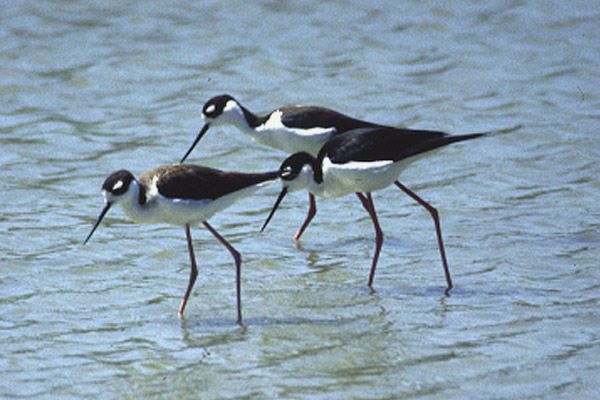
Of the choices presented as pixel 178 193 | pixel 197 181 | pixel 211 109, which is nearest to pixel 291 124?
pixel 211 109

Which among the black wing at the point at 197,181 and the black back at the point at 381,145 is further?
the black back at the point at 381,145

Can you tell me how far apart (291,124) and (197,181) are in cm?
178

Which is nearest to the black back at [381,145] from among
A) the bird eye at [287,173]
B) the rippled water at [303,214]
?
the bird eye at [287,173]

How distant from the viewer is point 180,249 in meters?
7.72

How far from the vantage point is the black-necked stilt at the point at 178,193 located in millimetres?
6184

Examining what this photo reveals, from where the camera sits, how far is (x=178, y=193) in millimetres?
6227

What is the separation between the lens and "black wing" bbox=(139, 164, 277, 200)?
6.24 metres

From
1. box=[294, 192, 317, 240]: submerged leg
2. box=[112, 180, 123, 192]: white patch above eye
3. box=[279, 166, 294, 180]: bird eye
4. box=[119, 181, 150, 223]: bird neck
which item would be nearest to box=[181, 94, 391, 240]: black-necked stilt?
box=[294, 192, 317, 240]: submerged leg

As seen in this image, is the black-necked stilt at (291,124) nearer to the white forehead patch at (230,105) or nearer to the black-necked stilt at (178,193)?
the white forehead patch at (230,105)

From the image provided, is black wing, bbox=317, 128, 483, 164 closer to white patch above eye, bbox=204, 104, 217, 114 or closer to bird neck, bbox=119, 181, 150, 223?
bird neck, bbox=119, 181, 150, 223

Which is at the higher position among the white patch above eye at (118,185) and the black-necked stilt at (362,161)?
the white patch above eye at (118,185)

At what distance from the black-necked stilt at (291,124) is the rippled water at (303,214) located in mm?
736

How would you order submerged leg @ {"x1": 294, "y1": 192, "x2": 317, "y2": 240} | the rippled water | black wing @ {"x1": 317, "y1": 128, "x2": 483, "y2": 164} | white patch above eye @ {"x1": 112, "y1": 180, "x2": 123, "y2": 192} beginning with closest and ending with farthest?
the rippled water < white patch above eye @ {"x1": 112, "y1": 180, "x2": 123, "y2": 192} < black wing @ {"x1": 317, "y1": 128, "x2": 483, "y2": 164} < submerged leg @ {"x1": 294, "y1": 192, "x2": 317, "y2": 240}

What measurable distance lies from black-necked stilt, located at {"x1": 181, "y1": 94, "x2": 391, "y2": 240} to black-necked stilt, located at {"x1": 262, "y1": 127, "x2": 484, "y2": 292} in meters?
0.73
